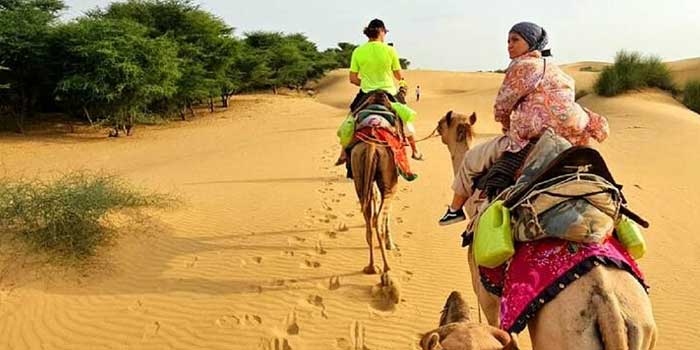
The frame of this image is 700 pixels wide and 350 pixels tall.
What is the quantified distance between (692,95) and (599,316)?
25.0m

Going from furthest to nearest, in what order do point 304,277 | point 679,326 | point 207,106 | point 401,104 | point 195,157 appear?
1. point 207,106
2. point 195,157
3. point 401,104
4. point 304,277
5. point 679,326

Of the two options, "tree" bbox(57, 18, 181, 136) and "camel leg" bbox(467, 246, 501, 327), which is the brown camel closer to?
"camel leg" bbox(467, 246, 501, 327)

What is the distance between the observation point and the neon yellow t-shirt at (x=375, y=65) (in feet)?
22.7

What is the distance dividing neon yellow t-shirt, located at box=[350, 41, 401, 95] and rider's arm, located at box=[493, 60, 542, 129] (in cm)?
326

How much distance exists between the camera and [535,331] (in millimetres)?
2643

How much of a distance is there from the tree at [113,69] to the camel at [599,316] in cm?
1812

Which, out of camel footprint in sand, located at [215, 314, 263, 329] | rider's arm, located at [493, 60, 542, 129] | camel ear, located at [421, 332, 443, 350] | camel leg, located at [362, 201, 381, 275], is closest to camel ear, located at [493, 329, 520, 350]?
camel ear, located at [421, 332, 443, 350]

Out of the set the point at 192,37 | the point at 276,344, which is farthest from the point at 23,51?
the point at 276,344

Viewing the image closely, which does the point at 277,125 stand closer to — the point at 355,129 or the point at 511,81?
the point at 355,129

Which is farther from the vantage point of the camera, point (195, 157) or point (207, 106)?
point (207, 106)

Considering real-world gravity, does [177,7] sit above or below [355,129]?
above

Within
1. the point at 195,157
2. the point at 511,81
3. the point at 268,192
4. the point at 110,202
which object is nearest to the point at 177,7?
the point at 195,157

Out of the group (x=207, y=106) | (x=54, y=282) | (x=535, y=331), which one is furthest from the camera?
(x=207, y=106)

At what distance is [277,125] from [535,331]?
21.0 m
